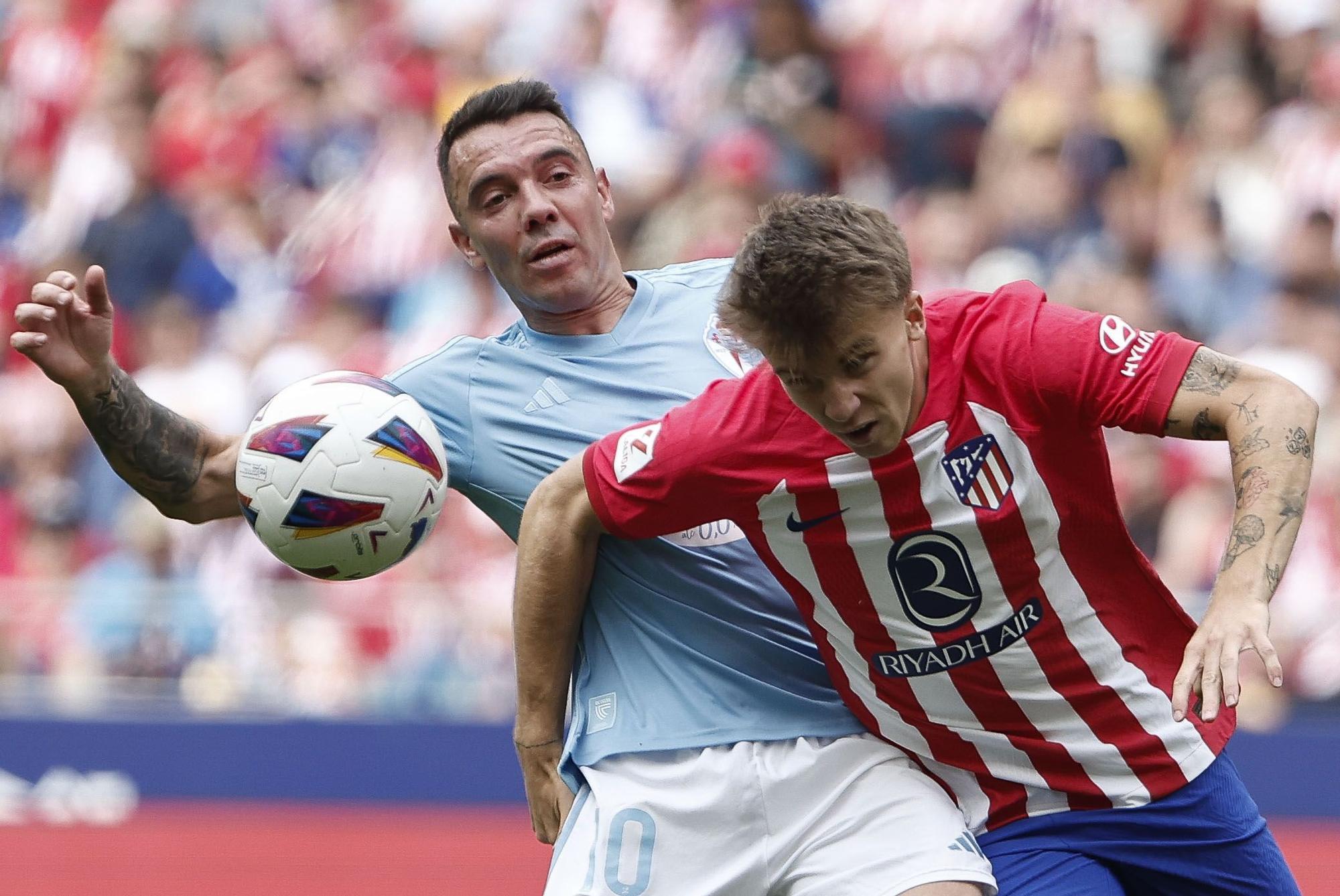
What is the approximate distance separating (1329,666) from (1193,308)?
2374 millimetres

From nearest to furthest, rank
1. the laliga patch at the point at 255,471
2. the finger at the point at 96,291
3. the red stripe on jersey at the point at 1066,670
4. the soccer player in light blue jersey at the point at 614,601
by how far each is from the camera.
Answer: the red stripe on jersey at the point at 1066,670
the soccer player in light blue jersey at the point at 614,601
the laliga patch at the point at 255,471
the finger at the point at 96,291

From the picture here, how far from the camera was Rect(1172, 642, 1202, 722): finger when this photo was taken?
3.26 m

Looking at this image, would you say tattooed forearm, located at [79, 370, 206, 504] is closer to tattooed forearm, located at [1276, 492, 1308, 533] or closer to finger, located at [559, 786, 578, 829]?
finger, located at [559, 786, 578, 829]

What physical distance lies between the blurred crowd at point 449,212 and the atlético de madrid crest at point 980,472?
4.80 meters

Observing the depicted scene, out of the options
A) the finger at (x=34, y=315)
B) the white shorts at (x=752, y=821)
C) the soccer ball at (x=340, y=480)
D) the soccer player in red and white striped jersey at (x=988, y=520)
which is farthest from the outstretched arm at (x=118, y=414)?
the white shorts at (x=752, y=821)

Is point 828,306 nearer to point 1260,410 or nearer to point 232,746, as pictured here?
point 1260,410

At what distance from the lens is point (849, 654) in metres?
4.08

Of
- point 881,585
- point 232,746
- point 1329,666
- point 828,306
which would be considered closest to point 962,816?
point 881,585

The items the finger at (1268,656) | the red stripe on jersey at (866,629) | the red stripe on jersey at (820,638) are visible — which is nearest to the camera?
the finger at (1268,656)

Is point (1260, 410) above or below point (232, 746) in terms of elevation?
above

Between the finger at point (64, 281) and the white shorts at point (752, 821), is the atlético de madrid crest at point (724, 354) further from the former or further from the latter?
the finger at point (64, 281)

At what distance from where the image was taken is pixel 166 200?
1180 centimetres

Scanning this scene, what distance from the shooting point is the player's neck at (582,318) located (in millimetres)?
4664

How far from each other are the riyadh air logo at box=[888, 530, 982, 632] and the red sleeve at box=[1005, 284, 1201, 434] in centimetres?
36
